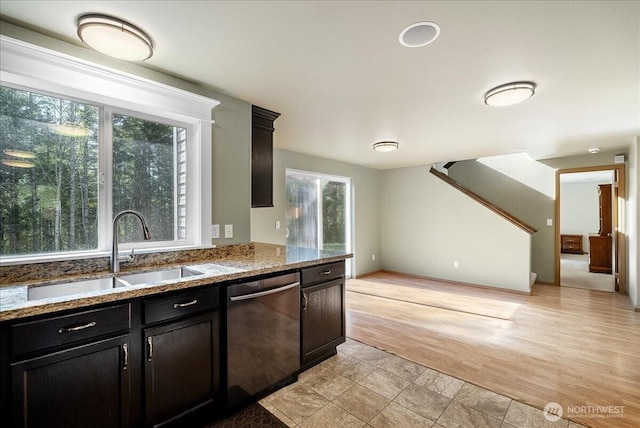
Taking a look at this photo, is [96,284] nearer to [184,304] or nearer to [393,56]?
[184,304]

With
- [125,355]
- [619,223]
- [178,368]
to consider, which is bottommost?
[178,368]

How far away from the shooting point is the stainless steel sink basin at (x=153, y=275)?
1.88 meters

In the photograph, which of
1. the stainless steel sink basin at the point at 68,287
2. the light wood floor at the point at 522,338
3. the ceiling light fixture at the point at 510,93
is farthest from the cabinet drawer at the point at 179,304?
the ceiling light fixture at the point at 510,93

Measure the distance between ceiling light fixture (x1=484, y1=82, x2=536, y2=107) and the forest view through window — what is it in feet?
8.76

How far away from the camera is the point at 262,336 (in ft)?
6.46

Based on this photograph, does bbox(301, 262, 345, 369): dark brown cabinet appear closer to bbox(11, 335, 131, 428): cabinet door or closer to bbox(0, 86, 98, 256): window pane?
bbox(11, 335, 131, 428): cabinet door

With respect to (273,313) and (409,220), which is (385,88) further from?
(409,220)

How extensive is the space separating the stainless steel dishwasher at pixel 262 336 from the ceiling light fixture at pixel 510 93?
223cm

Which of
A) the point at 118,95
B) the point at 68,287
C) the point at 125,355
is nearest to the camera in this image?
the point at 125,355

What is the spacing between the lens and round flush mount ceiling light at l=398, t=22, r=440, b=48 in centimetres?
159

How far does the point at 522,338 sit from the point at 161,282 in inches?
138

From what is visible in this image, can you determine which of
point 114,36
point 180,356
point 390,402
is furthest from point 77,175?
point 390,402

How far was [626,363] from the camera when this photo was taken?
2.49 m

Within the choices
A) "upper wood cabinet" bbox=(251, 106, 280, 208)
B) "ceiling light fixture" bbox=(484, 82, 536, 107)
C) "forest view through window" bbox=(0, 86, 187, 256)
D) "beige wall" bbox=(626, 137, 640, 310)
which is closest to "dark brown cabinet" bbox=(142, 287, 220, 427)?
"forest view through window" bbox=(0, 86, 187, 256)
